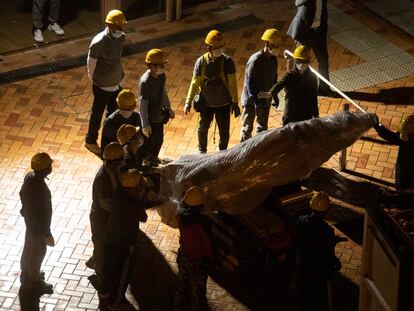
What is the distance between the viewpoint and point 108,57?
41.4 feet

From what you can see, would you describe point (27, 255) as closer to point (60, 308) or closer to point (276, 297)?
point (60, 308)

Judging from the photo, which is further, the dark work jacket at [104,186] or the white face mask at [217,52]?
the white face mask at [217,52]

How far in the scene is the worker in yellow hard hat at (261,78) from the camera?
1239cm

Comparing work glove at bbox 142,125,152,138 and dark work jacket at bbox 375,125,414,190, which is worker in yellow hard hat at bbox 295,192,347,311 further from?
work glove at bbox 142,125,152,138

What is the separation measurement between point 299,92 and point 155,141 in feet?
6.11

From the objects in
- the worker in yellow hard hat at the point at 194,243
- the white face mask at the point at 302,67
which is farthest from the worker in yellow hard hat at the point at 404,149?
the worker in yellow hard hat at the point at 194,243

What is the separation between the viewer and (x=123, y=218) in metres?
10.2

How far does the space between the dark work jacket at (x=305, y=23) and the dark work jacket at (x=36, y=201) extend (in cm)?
532

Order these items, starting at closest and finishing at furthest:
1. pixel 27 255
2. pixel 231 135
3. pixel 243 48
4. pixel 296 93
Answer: pixel 27 255
pixel 296 93
pixel 231 135
pixel 243 48

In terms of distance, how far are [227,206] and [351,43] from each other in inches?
237

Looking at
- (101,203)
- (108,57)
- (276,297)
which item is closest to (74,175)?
(108,57)

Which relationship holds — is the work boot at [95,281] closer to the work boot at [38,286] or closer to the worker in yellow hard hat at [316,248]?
the work boot at [38,286]

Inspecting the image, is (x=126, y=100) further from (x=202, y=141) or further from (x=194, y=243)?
(x=194, y=243)

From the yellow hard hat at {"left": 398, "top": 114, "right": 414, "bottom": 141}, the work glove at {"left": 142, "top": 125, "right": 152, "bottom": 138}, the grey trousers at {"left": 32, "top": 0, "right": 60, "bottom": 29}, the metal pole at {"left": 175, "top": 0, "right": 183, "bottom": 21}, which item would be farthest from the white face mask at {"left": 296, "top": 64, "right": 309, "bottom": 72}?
the grey trousers at {"left": 32, "top": 0, "right": 60, "bottom": 29}
